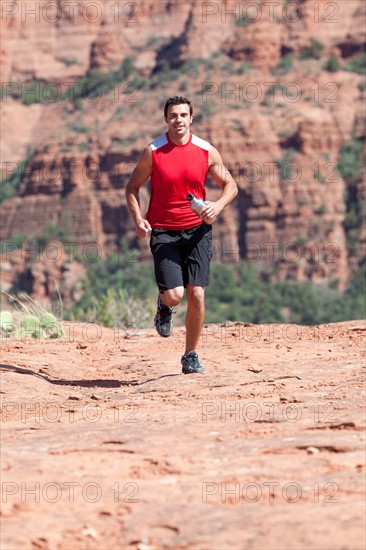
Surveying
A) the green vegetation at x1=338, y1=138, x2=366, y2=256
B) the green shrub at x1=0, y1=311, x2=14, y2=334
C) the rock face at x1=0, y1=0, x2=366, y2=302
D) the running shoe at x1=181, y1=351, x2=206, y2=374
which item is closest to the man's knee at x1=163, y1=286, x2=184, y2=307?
the running shoe at x1=181, y1=351, x2=206, y2=374

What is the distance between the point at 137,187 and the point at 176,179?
0.45 m

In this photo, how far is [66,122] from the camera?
106 metres

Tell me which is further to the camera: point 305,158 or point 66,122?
point 66,122

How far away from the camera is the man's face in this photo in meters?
8.16

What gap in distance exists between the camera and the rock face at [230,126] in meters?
90.6

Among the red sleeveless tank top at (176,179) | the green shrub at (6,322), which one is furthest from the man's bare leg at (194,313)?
the green shrub at (6,322)

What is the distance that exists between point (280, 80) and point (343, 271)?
17229mm

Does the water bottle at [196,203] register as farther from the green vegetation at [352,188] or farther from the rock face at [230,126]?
the green vegetation at [352,188]

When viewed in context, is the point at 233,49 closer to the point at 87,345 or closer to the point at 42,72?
the point at 42,72

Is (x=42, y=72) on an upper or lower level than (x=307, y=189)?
upper

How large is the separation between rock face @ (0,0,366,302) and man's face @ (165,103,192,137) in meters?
78.0

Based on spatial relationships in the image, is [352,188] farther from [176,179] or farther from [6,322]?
[176,179]

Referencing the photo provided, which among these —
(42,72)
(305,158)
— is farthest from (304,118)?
(42,72)

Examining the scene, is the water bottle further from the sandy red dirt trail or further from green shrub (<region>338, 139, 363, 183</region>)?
green shrub (<region>338, 139, 363, 183</region>)
